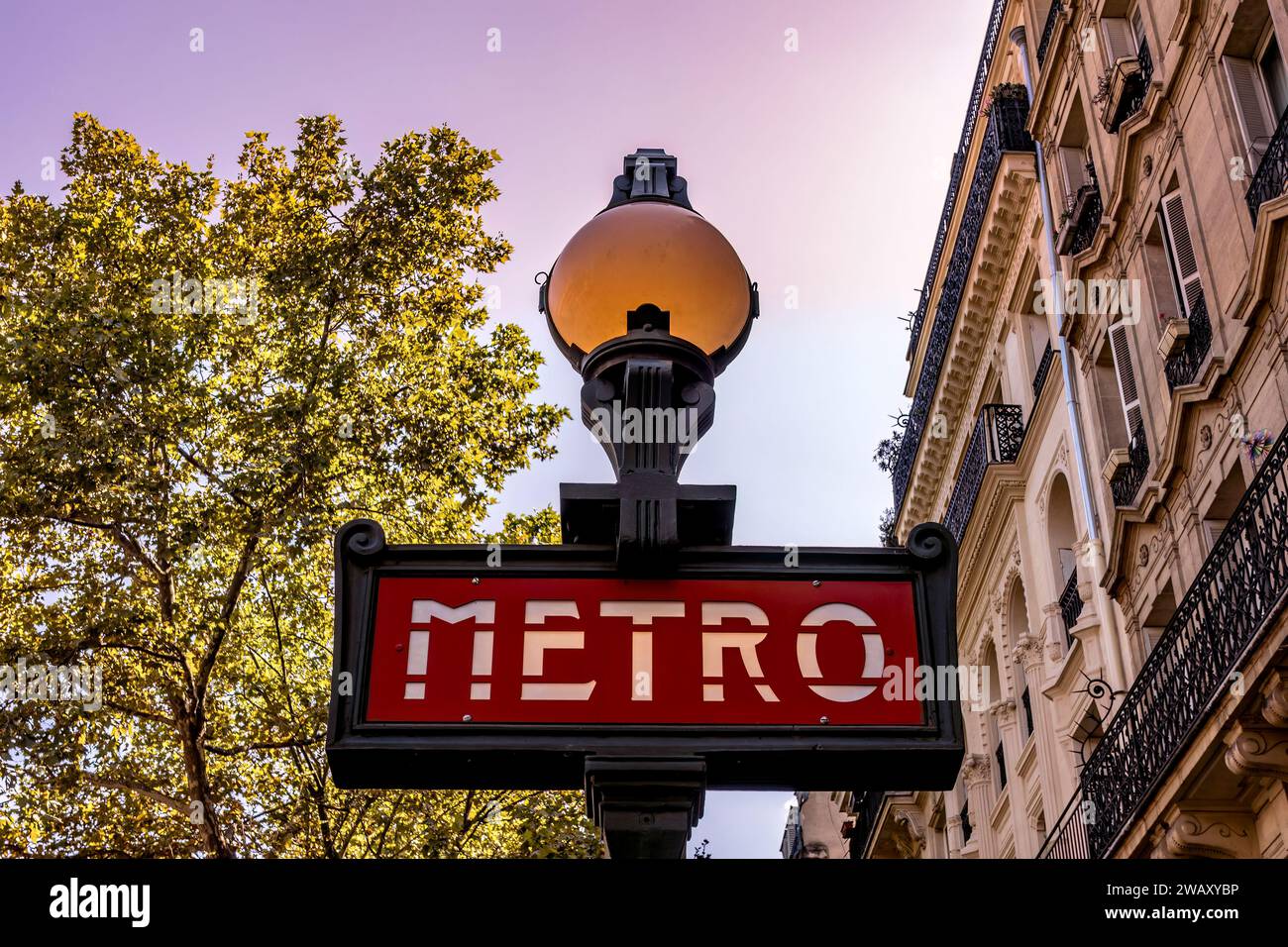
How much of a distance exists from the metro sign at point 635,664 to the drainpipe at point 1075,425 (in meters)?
16.2

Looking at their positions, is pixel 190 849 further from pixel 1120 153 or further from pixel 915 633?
pixel 915 633

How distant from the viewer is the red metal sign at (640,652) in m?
2.97

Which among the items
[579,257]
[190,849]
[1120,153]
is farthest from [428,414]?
[579,257]

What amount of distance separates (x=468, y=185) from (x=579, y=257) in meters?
18.8

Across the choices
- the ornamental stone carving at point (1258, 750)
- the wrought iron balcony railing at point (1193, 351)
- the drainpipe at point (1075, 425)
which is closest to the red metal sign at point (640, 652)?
the ornamental stone carving at point (1258, 750)

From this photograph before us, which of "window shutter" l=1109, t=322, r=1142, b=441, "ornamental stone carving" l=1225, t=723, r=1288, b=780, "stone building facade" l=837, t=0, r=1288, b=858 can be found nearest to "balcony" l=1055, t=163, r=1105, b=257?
"stone building facade" l=837, t=0, r=1288, b=858

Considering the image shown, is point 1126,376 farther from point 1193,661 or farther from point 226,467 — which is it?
point 226,467

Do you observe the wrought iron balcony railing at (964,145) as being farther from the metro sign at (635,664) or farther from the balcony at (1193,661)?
the metro sign at (635,664)

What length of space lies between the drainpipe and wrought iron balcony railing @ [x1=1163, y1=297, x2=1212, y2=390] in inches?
125

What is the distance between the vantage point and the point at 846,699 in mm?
2984

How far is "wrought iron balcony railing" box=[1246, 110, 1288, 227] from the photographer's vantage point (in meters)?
13.4

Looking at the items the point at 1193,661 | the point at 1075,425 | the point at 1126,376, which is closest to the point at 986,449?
the point at 1075,425

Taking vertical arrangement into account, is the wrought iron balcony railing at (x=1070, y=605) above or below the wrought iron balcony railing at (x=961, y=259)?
below

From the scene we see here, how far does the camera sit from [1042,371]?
22.4m
